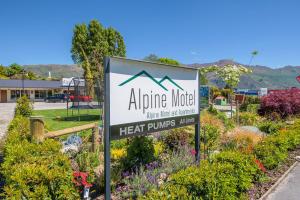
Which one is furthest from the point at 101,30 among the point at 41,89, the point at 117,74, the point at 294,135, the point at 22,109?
the point at 117,74

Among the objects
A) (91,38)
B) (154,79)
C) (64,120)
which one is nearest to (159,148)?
(154,79)

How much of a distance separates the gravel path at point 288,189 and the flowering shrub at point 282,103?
8680 mm

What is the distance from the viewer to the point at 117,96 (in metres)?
3.49

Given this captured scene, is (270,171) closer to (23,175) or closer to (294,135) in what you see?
(294,135)

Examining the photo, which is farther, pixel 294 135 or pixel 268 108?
pixel 268 108

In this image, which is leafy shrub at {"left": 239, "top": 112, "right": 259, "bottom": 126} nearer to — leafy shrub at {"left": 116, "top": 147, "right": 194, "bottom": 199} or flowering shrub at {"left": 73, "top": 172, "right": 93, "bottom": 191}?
leafy shrub at {"left": 116, "top": 147, "right": 194, "bottom": 199}

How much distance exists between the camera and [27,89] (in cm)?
5112

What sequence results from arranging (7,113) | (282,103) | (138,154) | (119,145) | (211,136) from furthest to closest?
(7,113), (282,103), (211,136), (119,145), (138,154)

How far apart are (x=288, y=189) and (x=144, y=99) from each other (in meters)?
3.24

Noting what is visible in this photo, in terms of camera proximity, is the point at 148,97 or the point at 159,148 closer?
the point at 148,97

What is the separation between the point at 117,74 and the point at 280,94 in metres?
13.0

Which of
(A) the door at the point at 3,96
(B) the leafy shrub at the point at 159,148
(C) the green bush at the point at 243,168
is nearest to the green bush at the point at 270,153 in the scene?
(C) the green bush at the point at 243,168

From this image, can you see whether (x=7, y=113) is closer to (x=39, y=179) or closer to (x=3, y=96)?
(x=39, y=179)

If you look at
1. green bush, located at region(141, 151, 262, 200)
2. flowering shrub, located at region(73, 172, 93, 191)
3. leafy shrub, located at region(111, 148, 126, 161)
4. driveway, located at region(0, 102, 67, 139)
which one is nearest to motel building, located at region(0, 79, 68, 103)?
driveway, located at region(0, 102, 67, 139)
